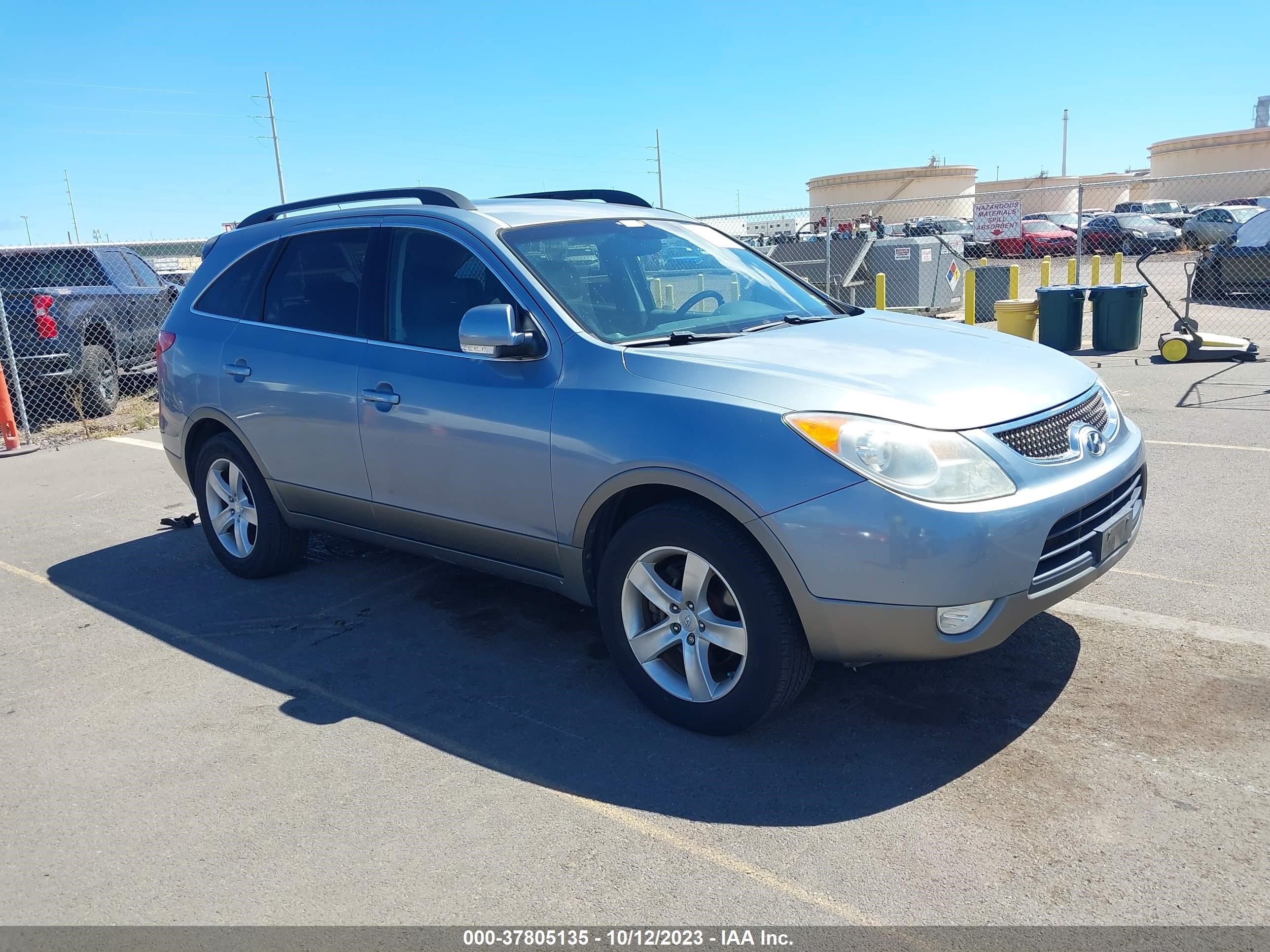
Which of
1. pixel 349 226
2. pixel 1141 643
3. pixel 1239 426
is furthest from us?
pixel 1239 426

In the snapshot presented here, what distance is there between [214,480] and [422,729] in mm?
2562

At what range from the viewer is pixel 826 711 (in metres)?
3.85

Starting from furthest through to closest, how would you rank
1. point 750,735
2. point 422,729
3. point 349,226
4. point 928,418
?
point 349,226
point 422,729
point 750,735
point 928,418

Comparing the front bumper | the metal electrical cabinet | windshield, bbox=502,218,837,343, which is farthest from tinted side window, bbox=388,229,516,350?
the metal electrical cabinet

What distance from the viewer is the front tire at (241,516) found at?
5.50 m

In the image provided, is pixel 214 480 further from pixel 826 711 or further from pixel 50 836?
pixel 826 711

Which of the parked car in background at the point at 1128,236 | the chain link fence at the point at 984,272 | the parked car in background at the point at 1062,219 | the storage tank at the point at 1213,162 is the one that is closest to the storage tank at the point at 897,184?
the storage tank at the point at 1213,162

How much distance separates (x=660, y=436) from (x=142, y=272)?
12282mm

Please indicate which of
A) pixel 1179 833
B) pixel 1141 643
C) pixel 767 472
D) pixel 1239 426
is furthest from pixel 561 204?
pixel 1239 426

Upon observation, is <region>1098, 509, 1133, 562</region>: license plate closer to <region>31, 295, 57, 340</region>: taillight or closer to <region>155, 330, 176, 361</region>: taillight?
<region>155, 330, 176, 361</region>: taillight

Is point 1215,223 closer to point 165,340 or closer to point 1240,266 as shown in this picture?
point 1240,266

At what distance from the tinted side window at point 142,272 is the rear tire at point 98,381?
1.44 meters

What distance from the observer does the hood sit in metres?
3.41

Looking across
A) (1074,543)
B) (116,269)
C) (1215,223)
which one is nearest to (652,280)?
(1074,543)
